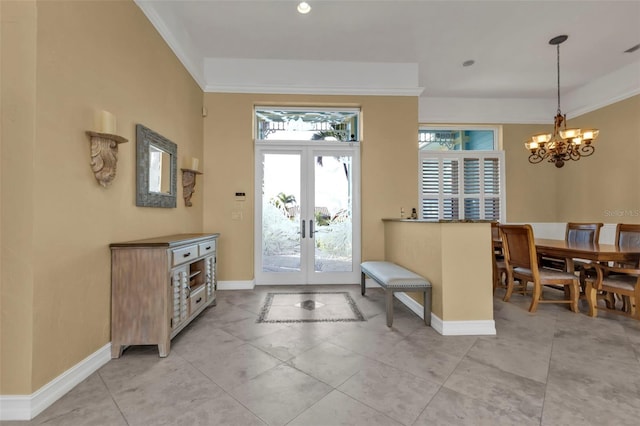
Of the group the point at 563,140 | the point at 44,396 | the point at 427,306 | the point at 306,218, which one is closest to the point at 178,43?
the point at 306,218

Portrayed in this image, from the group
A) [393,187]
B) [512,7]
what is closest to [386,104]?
[393,187]

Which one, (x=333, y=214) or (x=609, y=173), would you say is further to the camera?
(x=609, y=173)

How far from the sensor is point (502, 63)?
4.23 metres

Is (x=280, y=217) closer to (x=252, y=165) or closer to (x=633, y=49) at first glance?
(x=252, y=165)

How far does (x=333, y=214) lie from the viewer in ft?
14.6

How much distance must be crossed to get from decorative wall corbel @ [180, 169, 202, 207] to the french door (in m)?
1.10

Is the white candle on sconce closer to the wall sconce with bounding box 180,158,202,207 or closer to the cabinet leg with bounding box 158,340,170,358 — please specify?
the wall sconce with bounding box 180,158,202,207

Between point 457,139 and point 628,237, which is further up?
point 457,139

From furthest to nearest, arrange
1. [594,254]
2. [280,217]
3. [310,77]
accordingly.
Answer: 1. [280,217]
2. [310,77]
3. [594,254]

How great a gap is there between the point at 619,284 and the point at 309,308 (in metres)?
3.46

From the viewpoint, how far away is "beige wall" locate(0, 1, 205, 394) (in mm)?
1530

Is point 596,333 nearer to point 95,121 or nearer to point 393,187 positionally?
point 393,187

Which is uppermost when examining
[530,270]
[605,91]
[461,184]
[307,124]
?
[605,91]

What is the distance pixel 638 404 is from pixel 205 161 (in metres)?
4.90
